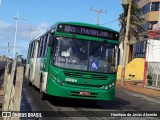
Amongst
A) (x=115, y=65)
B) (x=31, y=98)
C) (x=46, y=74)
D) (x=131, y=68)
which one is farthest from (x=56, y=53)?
(x=131, y=68)

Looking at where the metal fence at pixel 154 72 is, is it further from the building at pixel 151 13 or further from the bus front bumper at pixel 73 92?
the building at pixel 151 13

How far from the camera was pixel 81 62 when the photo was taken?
15.5 m

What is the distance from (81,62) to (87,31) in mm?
1320

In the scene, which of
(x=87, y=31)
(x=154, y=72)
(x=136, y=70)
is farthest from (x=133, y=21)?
(x=87, y=31)

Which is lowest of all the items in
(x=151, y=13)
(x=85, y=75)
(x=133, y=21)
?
(x=85, y=75)

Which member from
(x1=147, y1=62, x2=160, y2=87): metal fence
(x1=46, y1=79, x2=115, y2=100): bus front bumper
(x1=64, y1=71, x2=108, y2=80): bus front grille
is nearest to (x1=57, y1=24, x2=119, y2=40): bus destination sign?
(x1=64, y1=71, x2=108, y2=80): bus front grille

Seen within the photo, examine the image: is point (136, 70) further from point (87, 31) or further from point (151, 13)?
point (87, 31)

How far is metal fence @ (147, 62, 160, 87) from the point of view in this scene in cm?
4037

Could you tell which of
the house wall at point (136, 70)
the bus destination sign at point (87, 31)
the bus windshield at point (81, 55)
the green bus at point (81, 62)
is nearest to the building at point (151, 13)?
the house wall at point (136, 70)

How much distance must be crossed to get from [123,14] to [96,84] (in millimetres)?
44229

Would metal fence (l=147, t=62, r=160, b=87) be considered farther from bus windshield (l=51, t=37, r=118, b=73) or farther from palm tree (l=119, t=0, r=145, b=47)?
bus windshield (l=51, t=37, r=118, b=73)

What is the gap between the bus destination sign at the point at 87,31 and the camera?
15812mm

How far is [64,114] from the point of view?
13.9 meters

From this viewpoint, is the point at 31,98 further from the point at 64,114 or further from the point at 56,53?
the point at 64,114
